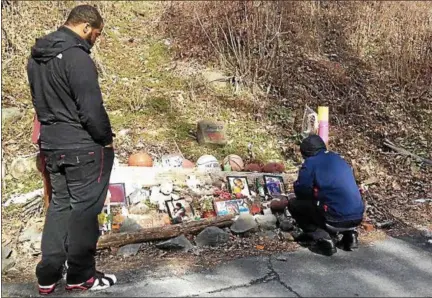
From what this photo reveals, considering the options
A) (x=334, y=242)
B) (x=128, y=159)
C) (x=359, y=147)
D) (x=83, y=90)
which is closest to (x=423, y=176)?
(x=359, y=147)

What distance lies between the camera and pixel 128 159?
6812 millimetres

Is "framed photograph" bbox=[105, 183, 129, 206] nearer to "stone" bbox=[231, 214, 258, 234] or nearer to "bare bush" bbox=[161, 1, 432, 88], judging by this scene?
"stone" bbox=[231, 214, 258, 234]

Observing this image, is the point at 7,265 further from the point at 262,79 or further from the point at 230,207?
the point at 262,79

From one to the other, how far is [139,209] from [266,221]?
139 cm

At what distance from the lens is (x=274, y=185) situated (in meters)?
6.39

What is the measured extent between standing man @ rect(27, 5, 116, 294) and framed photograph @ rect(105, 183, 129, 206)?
161 centimetres

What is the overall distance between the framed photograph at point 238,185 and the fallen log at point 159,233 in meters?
0.73

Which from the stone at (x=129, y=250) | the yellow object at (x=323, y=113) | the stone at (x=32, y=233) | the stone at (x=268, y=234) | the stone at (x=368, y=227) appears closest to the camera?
the stone at (x=129, y=250)

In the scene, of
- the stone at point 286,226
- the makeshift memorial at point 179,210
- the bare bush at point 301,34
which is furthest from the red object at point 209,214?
the bare bush at point 301,34

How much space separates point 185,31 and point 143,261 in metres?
6.80

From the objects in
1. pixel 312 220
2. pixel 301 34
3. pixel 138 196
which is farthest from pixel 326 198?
pixel 301 34

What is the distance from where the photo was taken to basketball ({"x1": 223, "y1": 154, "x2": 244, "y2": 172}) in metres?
6.77

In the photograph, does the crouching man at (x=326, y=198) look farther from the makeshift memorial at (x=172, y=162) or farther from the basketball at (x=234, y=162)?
the makeshift memorial at (x=172, y=162)

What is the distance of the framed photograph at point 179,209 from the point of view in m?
5.75
